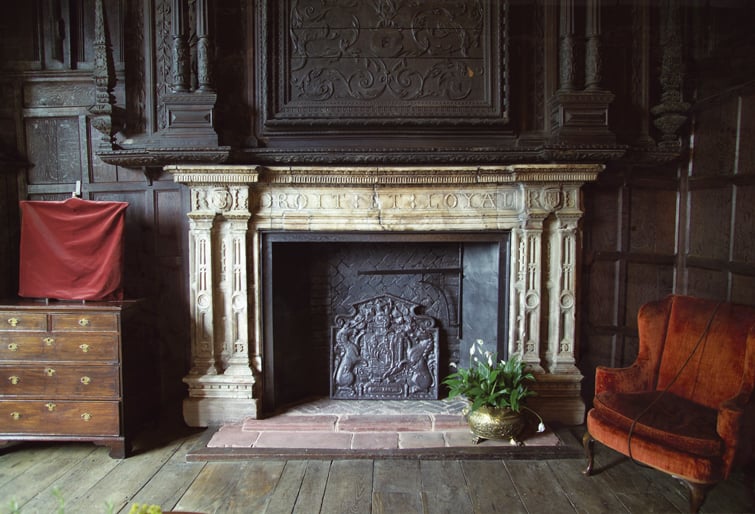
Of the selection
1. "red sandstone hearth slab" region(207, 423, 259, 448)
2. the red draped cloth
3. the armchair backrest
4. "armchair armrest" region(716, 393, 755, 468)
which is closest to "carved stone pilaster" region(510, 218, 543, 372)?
the armchair backrest

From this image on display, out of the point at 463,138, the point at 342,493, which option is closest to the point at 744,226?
the point at 463,138

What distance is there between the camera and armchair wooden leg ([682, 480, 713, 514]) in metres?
2.07

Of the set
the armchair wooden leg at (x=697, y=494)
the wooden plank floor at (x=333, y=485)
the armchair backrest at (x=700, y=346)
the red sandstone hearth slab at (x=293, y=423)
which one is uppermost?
the armchair backrest at (x=700, y=346)

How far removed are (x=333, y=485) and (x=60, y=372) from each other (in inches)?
66.0

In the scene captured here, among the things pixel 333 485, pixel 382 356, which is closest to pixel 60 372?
pixel 333 485

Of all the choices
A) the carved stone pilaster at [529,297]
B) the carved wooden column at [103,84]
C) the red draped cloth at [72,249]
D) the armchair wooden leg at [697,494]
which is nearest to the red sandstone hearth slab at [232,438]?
the red draped cloth at [72,249]

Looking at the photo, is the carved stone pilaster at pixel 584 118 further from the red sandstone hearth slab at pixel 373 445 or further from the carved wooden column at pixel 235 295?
the carved wooden column at pixel 235 295

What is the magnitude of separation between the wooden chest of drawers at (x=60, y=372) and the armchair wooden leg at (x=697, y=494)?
2.94 m

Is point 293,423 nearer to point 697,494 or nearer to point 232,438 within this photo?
point 232,438

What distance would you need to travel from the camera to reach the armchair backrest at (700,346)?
2346mm

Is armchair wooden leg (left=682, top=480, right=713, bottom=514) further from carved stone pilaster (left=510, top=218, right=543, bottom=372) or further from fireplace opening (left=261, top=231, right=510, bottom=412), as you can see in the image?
fireplace opening (left=261, top=231, right=510, bottom=412)

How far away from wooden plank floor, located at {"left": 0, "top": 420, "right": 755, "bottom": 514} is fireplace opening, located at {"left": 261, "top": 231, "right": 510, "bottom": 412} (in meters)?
0.79

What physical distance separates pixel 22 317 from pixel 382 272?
87.7 inches

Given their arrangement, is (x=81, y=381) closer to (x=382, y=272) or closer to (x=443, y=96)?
(x=382, y=272)
